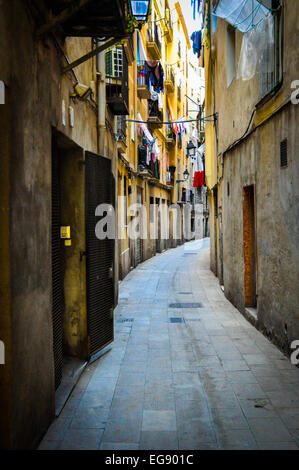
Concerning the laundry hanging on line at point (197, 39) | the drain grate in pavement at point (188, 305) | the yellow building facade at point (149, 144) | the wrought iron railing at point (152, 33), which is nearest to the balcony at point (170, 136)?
the yellow building facade at point (149, 144)

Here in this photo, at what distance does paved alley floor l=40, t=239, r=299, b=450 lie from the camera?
457 centimetres

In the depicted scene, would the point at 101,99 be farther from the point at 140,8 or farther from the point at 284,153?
the point at 284,153

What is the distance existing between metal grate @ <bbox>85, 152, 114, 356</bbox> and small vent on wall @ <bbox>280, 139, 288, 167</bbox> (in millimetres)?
2859

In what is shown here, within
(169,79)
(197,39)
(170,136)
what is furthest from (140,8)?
(170,136)

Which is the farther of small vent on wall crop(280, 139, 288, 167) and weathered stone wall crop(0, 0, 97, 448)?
small vent on wall crop(280, 139, 288, 167)

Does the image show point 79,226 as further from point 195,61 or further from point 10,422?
point 195,61

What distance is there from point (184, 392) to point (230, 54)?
9199mm

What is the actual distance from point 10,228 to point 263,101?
232 inches

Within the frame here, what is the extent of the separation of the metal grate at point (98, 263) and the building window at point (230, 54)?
221 inches

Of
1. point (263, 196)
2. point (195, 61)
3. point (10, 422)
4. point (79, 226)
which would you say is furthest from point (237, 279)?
point (195, 61)

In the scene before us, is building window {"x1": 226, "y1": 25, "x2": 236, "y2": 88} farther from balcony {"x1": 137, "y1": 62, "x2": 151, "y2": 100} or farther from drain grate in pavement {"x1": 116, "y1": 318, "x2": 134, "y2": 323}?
balcony {"x1": 137, "y1": 62, "x2": 151, "y2": 100}

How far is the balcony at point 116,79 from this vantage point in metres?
11.8

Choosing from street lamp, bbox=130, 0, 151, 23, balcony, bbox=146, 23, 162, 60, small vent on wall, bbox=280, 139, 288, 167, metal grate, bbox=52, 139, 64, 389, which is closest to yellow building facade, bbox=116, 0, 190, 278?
balcony, bbox=146, 23, 162, 60

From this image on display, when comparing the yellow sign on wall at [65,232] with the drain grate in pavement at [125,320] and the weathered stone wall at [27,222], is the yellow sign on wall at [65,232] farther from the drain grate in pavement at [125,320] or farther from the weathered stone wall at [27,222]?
the drain grate in pavement at [125,320]
